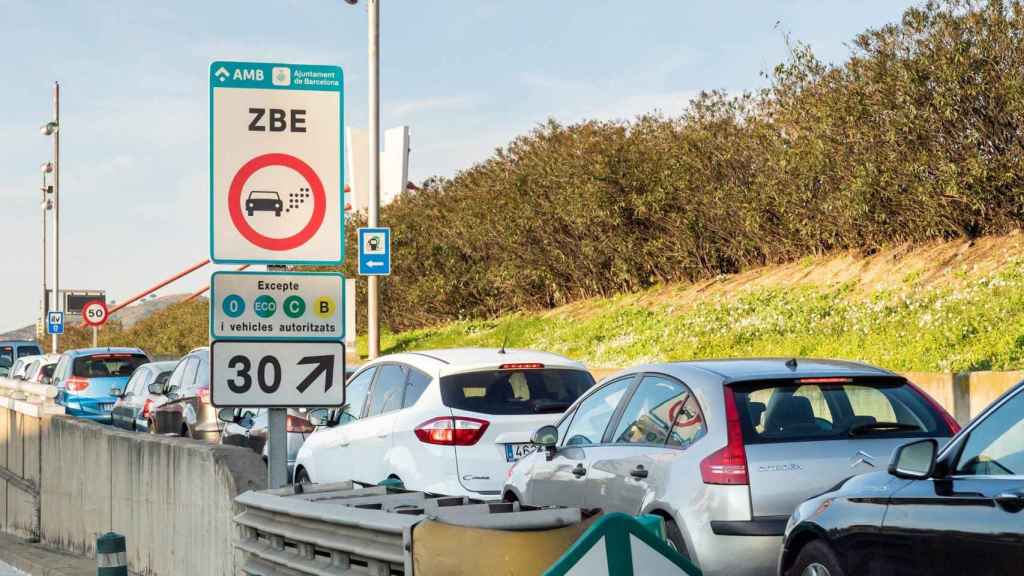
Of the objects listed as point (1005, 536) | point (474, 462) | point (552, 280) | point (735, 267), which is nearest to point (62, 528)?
point (474, 462)

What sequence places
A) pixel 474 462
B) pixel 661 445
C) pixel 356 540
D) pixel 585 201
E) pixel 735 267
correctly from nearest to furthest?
pixel 356 540 < pixel 661 445 < pixel 474 462 < pixel 735 267 < pixel 585 201

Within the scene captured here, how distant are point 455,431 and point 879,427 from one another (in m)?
3.88

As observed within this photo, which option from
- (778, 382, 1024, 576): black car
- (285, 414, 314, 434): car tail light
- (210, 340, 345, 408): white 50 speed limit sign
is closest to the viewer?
(778, 382, 1024, 576): black car

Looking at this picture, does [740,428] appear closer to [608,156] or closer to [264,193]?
[264,193]

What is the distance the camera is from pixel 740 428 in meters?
8.32

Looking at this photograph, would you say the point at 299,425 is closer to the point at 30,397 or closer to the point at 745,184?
the point at 30,397

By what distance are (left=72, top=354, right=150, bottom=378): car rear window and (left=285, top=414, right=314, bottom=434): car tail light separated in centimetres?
1472

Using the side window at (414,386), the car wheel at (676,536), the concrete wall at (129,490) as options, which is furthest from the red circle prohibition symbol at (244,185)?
Answer: the side window at (414,386)

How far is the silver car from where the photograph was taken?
26.5ft

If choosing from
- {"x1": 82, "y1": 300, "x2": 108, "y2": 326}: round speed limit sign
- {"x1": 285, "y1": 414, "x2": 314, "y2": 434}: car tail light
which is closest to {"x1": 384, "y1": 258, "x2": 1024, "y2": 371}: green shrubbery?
{"x1": 285, "y1": 414, "x2": 314, "y2": 434}: car tail light

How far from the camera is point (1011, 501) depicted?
5.52 m

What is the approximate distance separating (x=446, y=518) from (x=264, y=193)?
119 inches

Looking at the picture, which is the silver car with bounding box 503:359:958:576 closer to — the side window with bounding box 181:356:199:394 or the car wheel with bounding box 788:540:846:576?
the car wheel with bounding box 788:540:846:576

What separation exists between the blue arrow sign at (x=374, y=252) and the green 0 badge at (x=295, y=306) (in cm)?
1513
